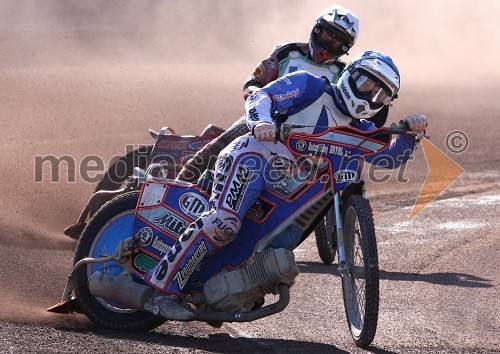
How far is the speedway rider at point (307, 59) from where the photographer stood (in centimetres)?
959

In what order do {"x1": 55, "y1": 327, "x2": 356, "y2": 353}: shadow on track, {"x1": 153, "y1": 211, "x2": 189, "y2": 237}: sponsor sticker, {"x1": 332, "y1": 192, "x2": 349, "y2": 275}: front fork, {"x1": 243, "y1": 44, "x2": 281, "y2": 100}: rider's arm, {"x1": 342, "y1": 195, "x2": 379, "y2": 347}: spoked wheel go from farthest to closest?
1. {"x1": 243, "y1": 44, "x2": 281, "y2": 100}: rider's arm
2. {"x1": 153, "y1": 211, "x2": 189, "y2": 237}: sponsor sticker
3. {"x1": 332, "y1": 192, "x2": 349, "y2": 275}: front fork
4. {"x1": 55, "y1": 327, "x2": 356, "y2": 353}: shadow on track
5. {"x1": 342, "y1": 195, "x2": 379, "y2": 347}: spoked wheel

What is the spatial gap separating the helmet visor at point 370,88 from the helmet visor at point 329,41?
2.77 meters

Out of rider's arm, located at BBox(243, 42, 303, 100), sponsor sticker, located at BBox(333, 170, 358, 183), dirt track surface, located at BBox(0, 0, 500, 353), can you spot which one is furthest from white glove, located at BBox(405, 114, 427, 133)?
rider's arm, located at BBox(243, 42, 303, 100)

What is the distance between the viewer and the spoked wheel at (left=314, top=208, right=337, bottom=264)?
10.3 metres

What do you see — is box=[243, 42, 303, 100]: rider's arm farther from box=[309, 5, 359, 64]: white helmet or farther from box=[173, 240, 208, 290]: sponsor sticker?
box=[173, 240, 208, 290]: sponsor sticker

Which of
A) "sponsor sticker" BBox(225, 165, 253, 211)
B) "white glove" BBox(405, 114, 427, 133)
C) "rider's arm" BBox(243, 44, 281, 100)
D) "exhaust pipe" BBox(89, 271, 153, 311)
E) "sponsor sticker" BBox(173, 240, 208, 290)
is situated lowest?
"exhaust pipe" BBox(89, 271, 153, 311)

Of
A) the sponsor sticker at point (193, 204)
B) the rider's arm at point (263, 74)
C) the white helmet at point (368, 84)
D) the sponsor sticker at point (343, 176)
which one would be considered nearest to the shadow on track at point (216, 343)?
the sponsor sticker at point (193, 204)

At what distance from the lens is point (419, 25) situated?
36.0 m

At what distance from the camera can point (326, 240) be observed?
10.3 metres

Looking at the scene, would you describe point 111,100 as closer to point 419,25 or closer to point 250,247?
point 419,25

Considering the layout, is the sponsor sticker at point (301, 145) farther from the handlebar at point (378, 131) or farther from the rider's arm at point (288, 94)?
the rider's arm at point (288, 94)

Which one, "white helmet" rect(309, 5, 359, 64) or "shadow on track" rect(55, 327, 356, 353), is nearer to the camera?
"shadow on track" rect(55, 327, 356, 353)

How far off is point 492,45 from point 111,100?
49.9ft

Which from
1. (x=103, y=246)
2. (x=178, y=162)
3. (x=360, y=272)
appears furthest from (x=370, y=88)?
(x=178, y=162)
